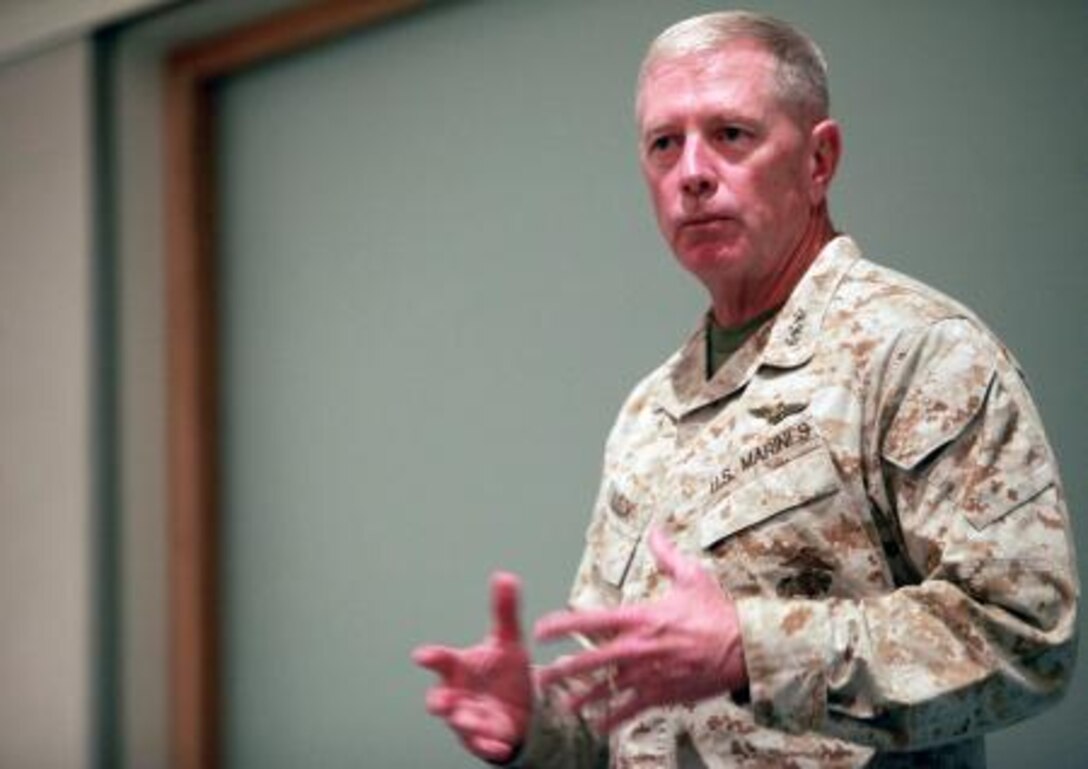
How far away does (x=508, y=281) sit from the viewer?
7.13ft

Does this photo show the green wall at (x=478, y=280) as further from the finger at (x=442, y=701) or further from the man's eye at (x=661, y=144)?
the finger at (x=442, y=701)

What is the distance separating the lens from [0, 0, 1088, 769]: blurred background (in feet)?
5.29

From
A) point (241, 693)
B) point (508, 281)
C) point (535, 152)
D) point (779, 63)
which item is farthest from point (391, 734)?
point (779, 63)

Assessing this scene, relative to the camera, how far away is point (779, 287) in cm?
130

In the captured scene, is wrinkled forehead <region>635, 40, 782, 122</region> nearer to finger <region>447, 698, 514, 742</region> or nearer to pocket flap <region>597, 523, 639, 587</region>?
pocket flap <region>597, 523, 639, 587</region>

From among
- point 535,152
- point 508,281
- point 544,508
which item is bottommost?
point 544,508

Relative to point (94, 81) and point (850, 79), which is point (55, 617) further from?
point (850, 79)

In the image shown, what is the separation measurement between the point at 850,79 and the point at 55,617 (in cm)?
177

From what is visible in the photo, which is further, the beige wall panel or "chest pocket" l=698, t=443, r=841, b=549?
the beige wall panel

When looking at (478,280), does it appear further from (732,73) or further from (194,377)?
(732,73)

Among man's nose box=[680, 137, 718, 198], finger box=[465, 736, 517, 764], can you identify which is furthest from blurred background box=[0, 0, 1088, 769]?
finger box=[465, 736, 517, 764]

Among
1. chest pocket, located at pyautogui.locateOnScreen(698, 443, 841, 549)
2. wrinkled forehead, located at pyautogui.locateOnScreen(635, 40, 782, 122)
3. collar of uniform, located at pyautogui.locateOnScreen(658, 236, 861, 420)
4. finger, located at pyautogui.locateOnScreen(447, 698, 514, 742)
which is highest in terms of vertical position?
wrinkled forehead, located at pyautogui.locateOnScreen(635, 40, 782, 122)

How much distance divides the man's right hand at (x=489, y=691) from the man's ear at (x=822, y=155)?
467 millimetres

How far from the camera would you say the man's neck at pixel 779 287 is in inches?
51.0
